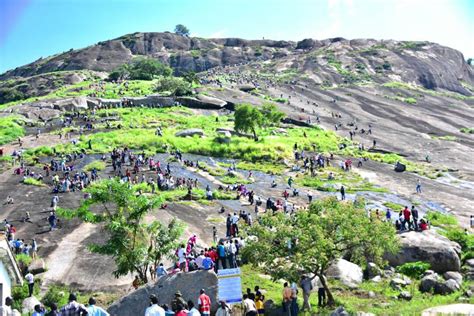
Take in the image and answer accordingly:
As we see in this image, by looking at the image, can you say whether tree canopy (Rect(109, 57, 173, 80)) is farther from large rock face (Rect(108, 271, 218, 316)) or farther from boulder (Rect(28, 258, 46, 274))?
large rock face (Rect(108, 271, 218, 316))

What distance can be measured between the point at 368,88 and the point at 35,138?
8446 centimetres

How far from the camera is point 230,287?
18.1 m

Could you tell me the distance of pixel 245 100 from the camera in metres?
102

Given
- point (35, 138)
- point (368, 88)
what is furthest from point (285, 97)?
point (35, 138)

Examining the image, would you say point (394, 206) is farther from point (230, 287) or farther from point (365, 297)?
point (230, 287)

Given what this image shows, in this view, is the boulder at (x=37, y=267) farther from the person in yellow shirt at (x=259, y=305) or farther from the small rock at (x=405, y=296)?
the small rock at (x=405, y=296)

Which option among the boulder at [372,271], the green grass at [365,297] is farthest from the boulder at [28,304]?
the boulder at [372,271]

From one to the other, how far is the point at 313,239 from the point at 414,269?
34.7ft

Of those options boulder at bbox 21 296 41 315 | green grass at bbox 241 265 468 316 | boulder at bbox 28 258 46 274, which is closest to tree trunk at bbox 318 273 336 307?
green grass at bbox 241 265 468 316

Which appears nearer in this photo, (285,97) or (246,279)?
(246,279)

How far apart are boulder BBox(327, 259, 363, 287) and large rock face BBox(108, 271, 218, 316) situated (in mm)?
9770

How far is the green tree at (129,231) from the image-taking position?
22.8m

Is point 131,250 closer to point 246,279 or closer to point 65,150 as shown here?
point 246,279

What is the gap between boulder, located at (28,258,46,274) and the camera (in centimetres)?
2980
